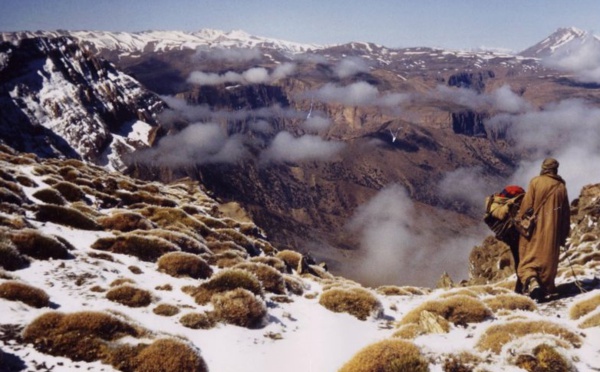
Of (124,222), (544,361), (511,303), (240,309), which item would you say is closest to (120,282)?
(240,309)

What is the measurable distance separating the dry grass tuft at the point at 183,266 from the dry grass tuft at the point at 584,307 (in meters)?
12.5

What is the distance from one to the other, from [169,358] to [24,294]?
4.42 metres

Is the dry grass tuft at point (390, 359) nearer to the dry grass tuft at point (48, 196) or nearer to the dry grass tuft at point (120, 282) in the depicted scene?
the dry grass tuft at point (120, 282)

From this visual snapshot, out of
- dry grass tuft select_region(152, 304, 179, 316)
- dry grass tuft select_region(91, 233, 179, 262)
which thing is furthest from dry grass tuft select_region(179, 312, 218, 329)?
dry grass tuft select_region(91, 233, 179, 262)

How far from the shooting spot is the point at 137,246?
18094 millimetres

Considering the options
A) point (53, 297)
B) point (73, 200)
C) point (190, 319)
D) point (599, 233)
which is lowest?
point (599, 233)

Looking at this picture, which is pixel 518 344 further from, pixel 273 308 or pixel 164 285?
pixel 164 285

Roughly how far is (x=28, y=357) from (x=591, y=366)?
10.3m

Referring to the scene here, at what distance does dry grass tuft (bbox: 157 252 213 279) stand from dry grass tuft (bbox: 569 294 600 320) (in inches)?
492

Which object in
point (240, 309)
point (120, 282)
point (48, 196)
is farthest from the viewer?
point (48, 196)

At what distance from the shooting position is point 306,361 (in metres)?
10.2

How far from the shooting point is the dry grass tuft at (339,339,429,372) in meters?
7.68

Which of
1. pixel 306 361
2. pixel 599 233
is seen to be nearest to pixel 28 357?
pixel 306 361

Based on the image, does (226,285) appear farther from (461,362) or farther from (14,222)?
(14,222)
